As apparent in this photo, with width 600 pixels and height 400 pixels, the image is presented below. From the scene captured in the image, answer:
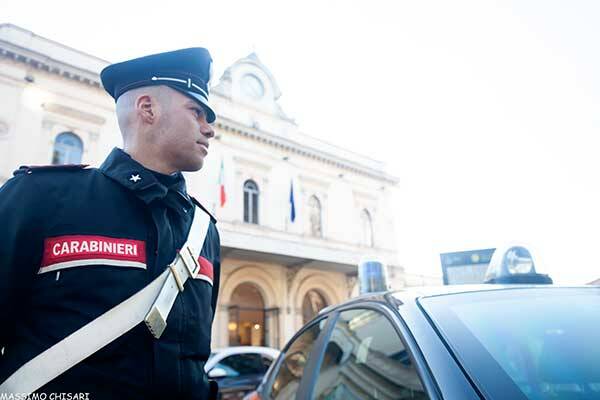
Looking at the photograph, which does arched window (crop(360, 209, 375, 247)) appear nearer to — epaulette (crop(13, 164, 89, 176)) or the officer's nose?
the officer's nose

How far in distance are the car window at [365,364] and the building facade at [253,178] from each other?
31.6 ft

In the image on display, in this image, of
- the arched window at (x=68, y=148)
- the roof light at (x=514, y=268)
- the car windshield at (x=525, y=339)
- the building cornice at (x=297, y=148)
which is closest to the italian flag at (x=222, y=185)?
the building cornice at (x=297, y=148)

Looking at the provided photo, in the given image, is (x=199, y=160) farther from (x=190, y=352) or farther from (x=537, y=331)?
(x=537, y=331)

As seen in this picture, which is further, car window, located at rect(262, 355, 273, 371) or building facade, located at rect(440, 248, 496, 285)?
building facade, located at rect(440, 248, 496, 285)

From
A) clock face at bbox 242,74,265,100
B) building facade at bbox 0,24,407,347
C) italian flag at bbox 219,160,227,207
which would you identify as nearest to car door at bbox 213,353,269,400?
building facade at bbox 0,24,407,347

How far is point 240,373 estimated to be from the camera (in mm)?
5895

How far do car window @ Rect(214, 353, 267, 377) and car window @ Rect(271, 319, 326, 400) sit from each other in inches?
142

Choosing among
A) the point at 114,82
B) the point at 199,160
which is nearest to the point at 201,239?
the point at 199,160

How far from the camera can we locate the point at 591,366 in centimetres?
128

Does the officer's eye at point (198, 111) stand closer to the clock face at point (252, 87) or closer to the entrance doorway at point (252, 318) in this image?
the entrance doorway at point (252, 318)

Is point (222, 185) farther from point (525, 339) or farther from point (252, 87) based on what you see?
point (525, 339)

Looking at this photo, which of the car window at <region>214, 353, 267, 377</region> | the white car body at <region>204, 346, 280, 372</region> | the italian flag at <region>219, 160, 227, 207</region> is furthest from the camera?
the italian flag at <region>219, 160, 227, 207</region>

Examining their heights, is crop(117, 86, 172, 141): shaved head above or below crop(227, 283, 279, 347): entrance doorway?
above

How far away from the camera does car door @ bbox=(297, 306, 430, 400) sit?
136 centimetres
